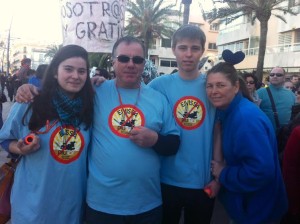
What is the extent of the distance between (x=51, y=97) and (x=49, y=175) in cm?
53

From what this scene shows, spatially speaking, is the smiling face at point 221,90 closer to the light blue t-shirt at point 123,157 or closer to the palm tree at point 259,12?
the light blue t-shirt at point 123,157

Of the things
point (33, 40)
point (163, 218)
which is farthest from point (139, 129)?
point (33, 40)

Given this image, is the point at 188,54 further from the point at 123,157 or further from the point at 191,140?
the point at 123,157

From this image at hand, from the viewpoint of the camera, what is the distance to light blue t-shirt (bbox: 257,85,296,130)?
225 inches

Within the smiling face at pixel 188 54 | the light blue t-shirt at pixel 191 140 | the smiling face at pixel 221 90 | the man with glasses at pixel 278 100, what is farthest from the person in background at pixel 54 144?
the man with glasses at pixel 278 100

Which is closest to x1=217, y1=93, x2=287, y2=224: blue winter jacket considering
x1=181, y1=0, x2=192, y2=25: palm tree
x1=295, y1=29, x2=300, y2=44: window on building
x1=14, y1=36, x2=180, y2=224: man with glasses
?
x1=14, y1=36, x2=180, y2=224: man with glasses

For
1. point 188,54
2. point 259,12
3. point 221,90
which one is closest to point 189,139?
point 221,90

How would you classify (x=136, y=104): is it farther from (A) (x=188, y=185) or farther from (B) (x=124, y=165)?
(A) (x=188, y=185)

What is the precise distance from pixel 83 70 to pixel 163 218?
1343mm

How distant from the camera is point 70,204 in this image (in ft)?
7.91

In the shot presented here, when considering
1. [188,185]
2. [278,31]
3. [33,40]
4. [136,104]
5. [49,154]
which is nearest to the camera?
[49,154]

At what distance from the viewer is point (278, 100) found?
5832mm

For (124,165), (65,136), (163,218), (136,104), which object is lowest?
(163,218)

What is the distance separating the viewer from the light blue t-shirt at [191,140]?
2682 mm
